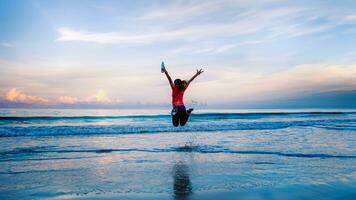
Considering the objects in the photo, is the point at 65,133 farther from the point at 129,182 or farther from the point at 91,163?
the point at 129,182

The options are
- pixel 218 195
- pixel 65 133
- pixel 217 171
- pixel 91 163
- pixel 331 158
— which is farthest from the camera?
pixel 65 133

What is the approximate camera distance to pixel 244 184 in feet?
23.5

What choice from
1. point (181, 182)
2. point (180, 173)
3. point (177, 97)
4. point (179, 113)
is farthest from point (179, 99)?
point (181, 182)

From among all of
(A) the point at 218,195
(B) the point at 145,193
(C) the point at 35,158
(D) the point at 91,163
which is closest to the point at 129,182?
(B) the point at 145,193

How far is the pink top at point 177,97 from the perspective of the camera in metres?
11.4

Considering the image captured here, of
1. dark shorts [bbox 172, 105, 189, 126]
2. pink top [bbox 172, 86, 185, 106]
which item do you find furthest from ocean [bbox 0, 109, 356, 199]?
pink top [bbox 172, 86, 185, 106]

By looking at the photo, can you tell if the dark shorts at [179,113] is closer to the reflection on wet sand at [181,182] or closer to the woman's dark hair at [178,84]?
the woman's dark hair at [178,84]

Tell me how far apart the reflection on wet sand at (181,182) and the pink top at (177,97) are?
2482 mm

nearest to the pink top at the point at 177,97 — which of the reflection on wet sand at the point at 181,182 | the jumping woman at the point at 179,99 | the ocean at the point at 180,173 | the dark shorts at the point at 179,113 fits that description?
the jumping woman at the point at 179,99

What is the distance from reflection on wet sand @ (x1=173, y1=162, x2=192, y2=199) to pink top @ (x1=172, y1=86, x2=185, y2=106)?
8.14 feet

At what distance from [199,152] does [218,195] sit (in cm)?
612

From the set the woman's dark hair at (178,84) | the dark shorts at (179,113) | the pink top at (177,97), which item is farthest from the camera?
the dark shorts at (179,113)

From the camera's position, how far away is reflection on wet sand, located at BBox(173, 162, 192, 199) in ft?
20.9

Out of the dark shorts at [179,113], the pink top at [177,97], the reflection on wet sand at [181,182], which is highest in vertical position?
the pink top at [177,97]
